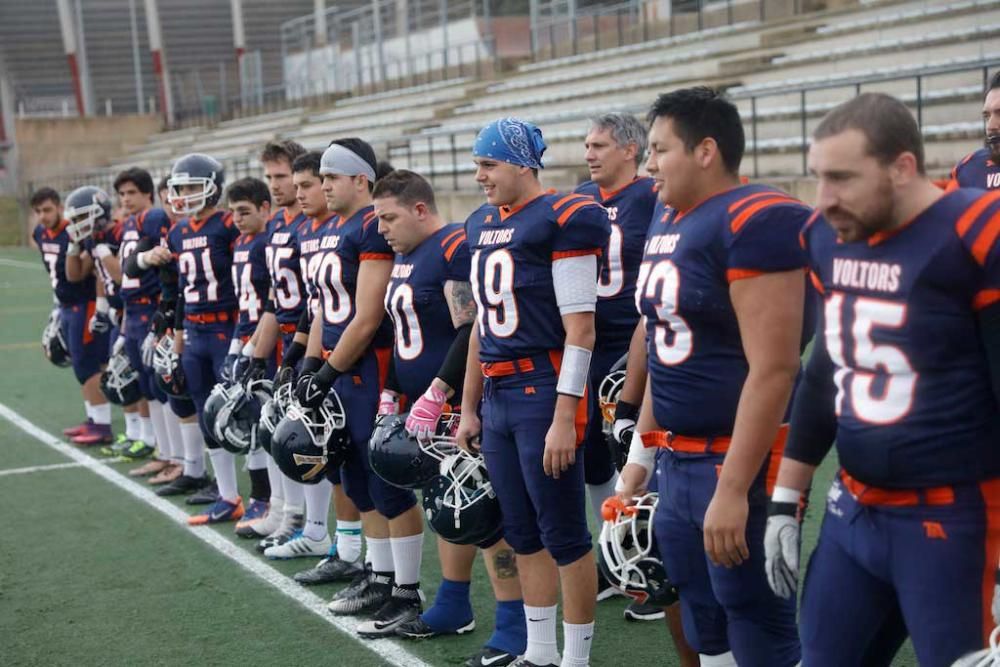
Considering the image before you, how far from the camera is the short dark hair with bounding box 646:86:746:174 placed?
3.06 m

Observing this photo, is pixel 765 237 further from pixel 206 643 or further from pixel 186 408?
pixel 186 408

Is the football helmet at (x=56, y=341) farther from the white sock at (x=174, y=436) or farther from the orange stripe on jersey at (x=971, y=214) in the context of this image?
the orange stripe on jersey at (x=971, y=214)

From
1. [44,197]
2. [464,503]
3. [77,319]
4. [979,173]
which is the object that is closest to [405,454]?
[464,503]

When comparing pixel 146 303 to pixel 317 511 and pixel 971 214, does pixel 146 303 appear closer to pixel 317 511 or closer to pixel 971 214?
pixel 317 511

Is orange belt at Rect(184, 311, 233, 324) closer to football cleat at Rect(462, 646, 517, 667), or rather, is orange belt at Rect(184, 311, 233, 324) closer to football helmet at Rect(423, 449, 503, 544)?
football helmet at Rect(423, 449, 503, 544)

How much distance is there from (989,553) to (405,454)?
252 centimetres

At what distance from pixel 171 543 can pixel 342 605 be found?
62.5 inches

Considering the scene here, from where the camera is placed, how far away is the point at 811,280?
112 inches

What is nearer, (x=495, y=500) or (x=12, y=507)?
(x=495, y=500)

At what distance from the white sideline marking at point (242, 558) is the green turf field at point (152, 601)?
0.02 meters

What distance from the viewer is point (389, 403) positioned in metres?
4.93

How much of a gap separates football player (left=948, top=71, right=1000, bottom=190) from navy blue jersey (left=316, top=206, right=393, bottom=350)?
2.31 metres

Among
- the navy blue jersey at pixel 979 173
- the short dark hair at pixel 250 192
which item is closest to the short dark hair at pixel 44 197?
the short dark hair at pixel 250 192

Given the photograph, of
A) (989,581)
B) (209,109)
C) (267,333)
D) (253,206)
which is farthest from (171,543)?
(209,109)
